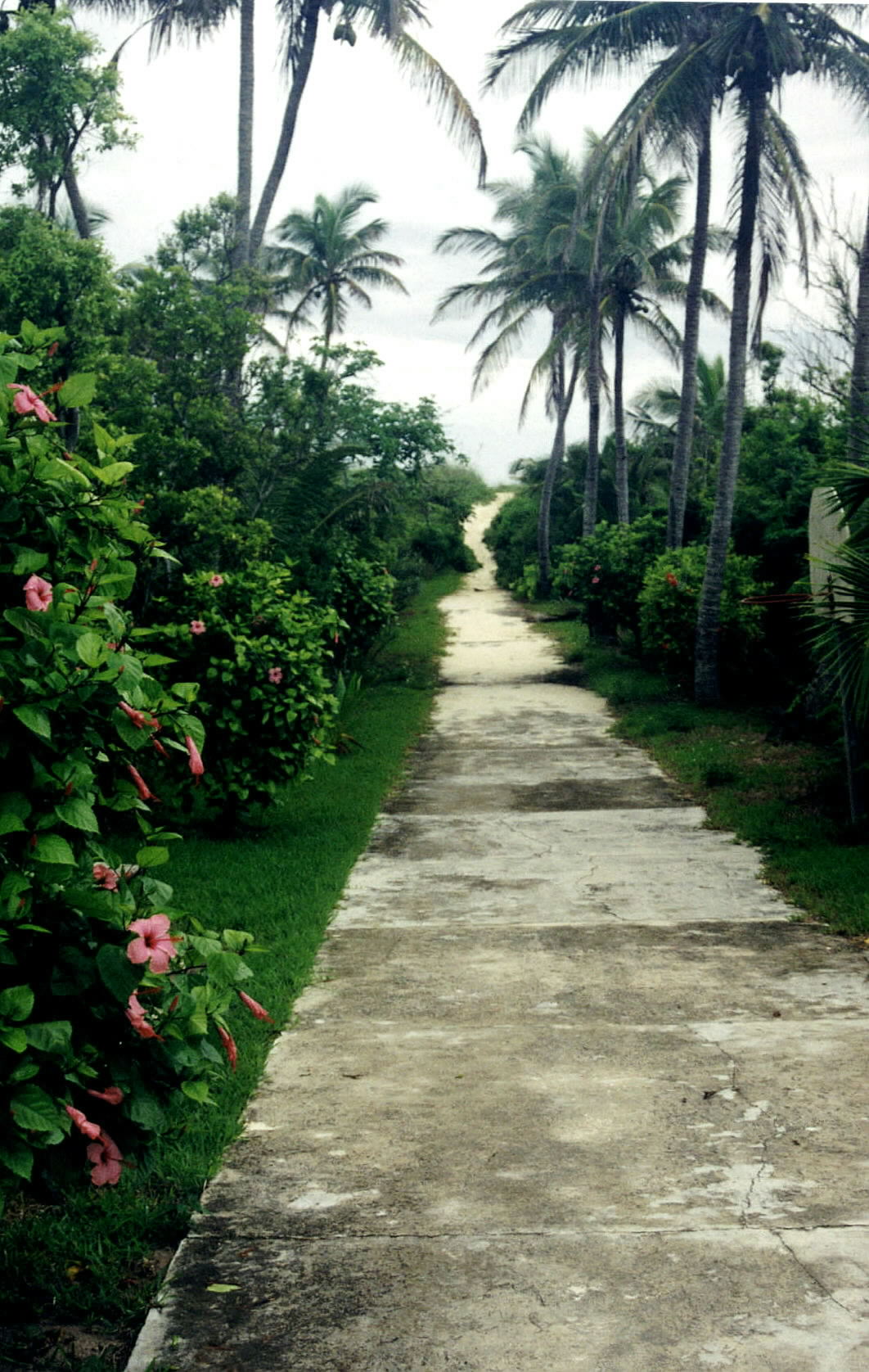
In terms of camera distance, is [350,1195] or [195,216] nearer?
[350,1195]

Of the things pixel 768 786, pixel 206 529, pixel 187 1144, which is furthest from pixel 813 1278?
pixel 206 529

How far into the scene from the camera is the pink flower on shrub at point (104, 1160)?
8.89ft

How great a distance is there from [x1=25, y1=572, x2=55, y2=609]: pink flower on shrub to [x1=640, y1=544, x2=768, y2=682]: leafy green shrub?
13.7 m

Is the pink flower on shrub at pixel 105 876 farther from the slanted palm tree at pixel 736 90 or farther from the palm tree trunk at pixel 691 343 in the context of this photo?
the palm tree trunk at pixel 691 343

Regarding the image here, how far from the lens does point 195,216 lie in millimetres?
15523

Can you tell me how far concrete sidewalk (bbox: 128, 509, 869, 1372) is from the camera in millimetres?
3064

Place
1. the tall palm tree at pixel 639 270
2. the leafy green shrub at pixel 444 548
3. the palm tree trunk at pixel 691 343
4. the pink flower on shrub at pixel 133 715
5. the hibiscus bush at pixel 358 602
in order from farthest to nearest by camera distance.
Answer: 1. the leafy green shrub at pixel 444 548
2. the tall palm tree at pixel 639 270
3. the hibiscus bush at pixel 358 602
4. the palm tree trunk at pixel 691 343
5. the pink flower on shrub at pixel 133 715

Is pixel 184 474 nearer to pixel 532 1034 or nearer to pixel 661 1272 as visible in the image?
pixel 532 1034

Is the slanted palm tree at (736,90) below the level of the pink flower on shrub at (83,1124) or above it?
above

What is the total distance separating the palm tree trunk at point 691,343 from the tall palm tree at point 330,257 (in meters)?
18.4

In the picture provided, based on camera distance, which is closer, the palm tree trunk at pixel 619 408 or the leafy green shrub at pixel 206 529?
the leafy green shrub at pixel 206 529

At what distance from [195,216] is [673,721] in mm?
7804

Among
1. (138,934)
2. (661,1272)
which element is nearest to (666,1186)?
(661,1272)

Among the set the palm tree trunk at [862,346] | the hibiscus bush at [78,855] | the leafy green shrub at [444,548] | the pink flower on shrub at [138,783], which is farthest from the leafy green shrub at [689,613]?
the leafy green shrub at [444,548]
